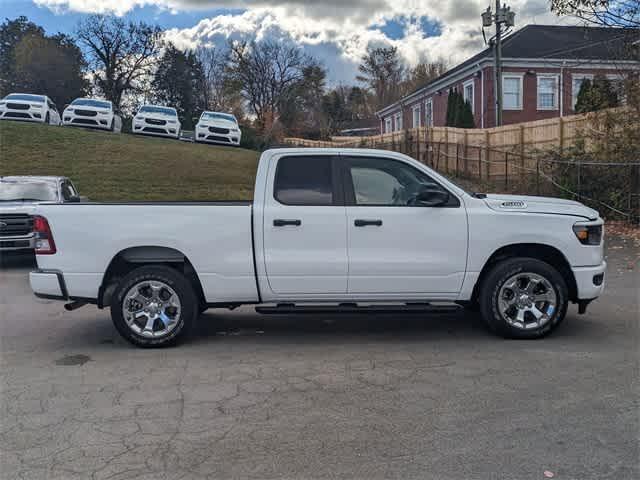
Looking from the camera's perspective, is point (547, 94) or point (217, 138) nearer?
point (217, 138)

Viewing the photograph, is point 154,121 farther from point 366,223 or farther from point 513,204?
point 513,204

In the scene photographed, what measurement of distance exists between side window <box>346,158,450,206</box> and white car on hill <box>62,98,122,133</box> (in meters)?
30.5

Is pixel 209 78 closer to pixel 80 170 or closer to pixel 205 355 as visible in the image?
pixel 80 170

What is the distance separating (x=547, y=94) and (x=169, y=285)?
35494mm

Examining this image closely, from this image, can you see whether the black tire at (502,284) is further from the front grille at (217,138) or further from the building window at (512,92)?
the building window at (512,92)

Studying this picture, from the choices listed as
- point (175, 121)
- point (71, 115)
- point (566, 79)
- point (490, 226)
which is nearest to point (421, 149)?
point (566, 79)

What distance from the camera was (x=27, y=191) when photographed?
12281 mm

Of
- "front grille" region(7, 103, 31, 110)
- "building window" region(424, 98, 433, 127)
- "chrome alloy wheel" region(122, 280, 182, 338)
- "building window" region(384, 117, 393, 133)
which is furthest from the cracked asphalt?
"building window" region(384, 117, 393, 133)

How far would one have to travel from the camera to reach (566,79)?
3547 cm

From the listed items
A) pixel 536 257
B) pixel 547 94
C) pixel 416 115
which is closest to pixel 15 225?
pixel 536 257

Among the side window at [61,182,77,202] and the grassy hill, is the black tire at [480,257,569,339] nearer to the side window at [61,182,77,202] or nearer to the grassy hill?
the side window at [61,182,77,202]

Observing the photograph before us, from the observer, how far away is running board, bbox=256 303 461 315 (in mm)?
5859

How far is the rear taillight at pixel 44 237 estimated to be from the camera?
18.9 feet

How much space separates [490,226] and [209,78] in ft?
236
